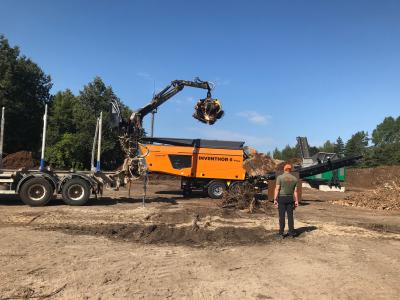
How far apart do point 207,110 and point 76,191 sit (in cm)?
648

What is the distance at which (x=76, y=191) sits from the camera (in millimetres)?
15812

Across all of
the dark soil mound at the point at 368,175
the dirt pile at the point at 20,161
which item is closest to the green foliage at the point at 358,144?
the dark soil mound at the point at 368,175

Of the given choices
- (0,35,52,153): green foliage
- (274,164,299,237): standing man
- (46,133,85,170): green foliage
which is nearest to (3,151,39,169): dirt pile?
(46,133,85,170): green foliage

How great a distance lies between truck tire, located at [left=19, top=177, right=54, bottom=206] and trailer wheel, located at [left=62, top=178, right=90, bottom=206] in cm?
51

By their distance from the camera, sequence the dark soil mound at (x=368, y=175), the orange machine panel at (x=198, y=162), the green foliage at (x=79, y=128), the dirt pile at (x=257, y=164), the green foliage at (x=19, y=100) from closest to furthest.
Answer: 1. the orange machine panel at (x=198, y=162)
2. the dirt pile at (x=257, y=164)
3. the green foliage at (x=79, y=128)
4. the green foliage at (x=19, y=100)
5. the dark soil mound at (x=368, y=175)

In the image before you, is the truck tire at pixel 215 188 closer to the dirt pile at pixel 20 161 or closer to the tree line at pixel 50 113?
the dirt pile at pixel 20 161

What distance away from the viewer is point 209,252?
879 centimetres

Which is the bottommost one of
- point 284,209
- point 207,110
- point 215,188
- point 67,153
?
point 284,209

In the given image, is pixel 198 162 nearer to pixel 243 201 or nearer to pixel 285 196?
pixel 243 201

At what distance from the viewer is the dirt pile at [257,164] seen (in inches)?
826

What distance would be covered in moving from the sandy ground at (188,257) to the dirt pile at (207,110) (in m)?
5.87

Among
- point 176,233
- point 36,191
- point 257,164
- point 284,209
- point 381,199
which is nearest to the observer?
point 176,233

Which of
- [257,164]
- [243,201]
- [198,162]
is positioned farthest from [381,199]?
[198,162]

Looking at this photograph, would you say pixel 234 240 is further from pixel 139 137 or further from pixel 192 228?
pixel 139 137
